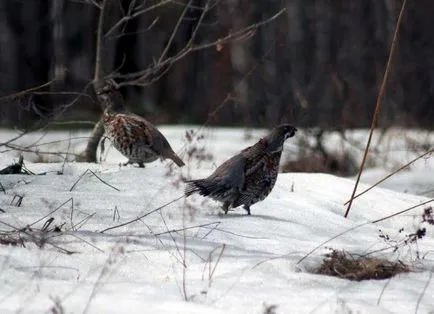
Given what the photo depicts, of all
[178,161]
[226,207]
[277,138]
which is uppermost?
[277,138]

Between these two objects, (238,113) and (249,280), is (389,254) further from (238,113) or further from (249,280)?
(238,113)

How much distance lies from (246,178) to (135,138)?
90.1 inches

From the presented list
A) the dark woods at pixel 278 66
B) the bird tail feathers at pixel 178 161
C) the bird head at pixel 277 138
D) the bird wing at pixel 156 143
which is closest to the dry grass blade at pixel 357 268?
the bird head at pixel 277 138

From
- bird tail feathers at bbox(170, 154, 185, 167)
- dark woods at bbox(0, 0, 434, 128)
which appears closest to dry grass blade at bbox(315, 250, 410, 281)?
bird tail feathers at bbox(170, 154, 185, 167)

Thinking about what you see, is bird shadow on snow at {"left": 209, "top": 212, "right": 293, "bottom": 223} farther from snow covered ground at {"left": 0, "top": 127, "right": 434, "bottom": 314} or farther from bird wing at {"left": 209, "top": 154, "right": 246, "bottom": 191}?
bird wing at {"left": 209, "top": 154, "right": 246, "bottom": 191}

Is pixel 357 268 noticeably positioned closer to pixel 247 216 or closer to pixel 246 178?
pixel 247 216

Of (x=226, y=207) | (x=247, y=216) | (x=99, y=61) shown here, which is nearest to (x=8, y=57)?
(x=99, y=61)

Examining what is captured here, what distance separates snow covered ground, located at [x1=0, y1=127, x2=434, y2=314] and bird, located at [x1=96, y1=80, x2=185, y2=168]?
1.14m

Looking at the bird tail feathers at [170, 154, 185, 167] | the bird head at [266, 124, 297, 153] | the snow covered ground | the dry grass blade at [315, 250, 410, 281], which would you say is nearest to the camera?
the snow covered ground

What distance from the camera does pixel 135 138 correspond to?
8.09 metres

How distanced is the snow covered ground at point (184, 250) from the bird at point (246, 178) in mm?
106

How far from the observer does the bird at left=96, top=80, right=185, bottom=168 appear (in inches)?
318

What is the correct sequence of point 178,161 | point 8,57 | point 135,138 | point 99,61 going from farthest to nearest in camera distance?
point 8,57
point 99,61
point 135,138
point 178,161

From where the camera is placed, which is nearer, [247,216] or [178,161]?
[247,216]
